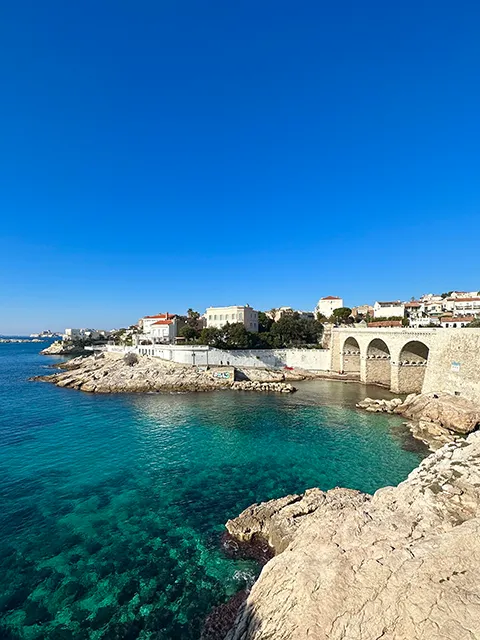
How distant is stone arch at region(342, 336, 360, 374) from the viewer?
4475 centimetres

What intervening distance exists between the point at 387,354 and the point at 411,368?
6.03m

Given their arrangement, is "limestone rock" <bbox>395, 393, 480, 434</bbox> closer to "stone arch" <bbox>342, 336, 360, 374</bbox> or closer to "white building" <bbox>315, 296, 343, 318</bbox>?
"stone arch" <bbox>342, 336, 360, 374</bbox>

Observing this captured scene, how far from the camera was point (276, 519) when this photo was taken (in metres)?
10.1

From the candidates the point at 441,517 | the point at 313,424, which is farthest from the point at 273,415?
the point at 441,517

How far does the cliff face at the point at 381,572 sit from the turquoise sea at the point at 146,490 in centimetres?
241

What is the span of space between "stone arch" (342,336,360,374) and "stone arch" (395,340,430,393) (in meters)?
10.4

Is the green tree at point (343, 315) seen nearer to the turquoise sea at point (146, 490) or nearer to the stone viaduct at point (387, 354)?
the stone viaduct at point (387, 354)

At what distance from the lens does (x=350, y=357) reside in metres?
45.1

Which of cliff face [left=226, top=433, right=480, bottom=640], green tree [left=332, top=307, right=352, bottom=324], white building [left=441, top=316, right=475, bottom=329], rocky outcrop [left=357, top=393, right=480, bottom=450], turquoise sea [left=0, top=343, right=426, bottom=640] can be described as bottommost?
turquoise sea [left=0, top=343, right=426, bottom=640]

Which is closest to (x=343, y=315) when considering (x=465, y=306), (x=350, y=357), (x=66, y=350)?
(x=465, y=306)

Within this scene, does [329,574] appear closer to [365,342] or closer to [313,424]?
[313,424]

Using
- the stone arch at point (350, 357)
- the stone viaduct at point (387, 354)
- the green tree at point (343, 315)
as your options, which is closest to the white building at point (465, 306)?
the green tree at point (343, 315)

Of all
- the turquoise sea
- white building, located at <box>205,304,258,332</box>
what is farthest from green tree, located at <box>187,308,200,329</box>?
the turquoise sea

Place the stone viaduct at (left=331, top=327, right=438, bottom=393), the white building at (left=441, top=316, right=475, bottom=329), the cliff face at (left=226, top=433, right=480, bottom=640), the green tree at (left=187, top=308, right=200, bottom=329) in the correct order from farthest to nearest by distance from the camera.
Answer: the green tree at (left=187, top=308, right=200, bottom=329) → the white building at (left=441, top=316, right=475, bottom=329) → the stone viaduct at (left=331, top=327, right=438, bottom=393) → the cliff face at (left=226, top=433, right=480, bottom=640)
